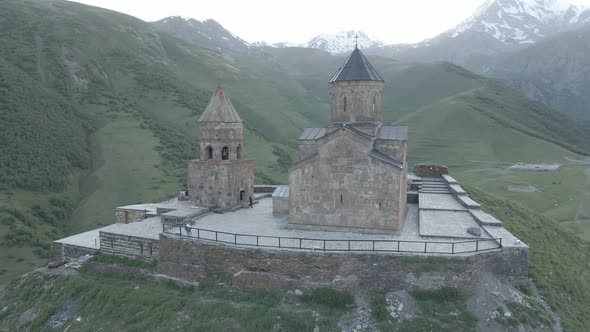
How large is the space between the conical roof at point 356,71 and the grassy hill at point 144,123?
23498 millimetres

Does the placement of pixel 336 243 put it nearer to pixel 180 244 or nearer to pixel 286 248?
pixel 286 248

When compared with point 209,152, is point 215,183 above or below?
below

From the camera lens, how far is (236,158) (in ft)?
85.3

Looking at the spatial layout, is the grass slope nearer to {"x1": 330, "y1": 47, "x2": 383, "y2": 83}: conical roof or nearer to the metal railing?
the metal railing

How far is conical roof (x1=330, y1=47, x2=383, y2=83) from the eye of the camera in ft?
72.2

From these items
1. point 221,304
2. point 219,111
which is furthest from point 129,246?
point 219,111

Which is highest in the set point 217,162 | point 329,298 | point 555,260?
point 217,162

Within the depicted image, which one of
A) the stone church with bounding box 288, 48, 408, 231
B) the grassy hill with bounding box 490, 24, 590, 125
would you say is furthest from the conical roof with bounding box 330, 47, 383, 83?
the grassy hill with bounding box 490, 24, 590, 125

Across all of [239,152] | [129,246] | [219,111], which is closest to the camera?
[129,246]

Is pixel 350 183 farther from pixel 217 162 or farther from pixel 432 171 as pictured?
pixel 432 171

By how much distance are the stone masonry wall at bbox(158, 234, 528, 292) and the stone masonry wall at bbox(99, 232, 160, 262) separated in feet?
14.5

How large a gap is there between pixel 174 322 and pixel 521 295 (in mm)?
13925

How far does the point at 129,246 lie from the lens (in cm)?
2078

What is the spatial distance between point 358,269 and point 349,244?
110 centimetres
